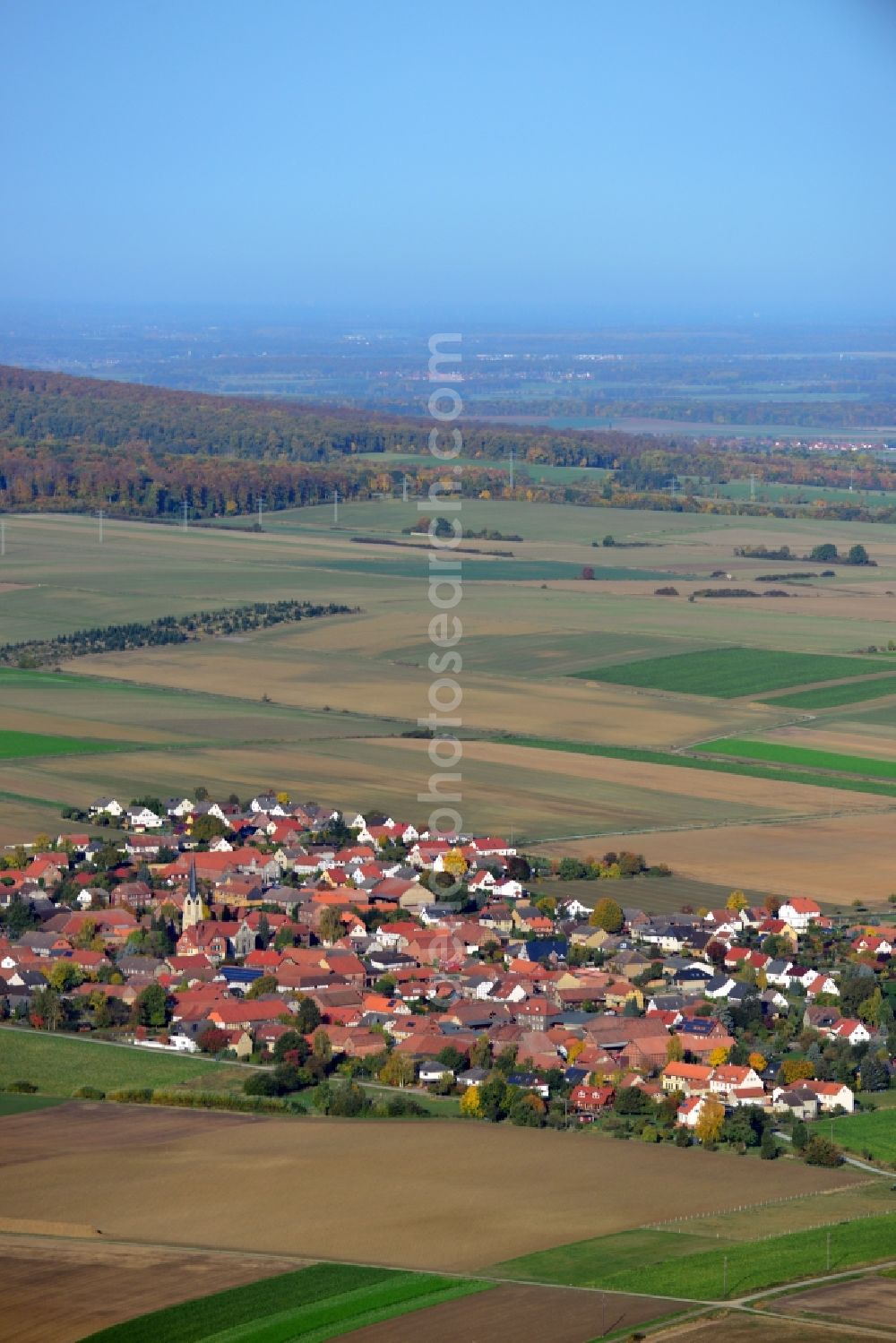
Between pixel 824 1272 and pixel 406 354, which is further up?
pixel 406 354

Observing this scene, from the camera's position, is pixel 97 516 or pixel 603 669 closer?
pixel 603 669

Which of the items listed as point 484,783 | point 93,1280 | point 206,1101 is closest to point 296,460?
point 484,783

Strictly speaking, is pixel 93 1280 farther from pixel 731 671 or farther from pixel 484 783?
pixel 731 671

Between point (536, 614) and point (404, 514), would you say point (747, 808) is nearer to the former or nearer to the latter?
point (536, 614)

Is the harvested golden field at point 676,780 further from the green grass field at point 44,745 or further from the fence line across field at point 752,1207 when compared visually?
the fence line across field at point 752,1207

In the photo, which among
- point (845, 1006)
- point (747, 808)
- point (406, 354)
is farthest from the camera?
point (406, 354)

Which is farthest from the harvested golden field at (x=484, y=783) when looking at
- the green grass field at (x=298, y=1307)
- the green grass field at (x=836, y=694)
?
the green grass field at (x=298, y=1307)

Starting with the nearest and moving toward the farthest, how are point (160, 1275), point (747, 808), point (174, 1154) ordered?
point (160, 1275) < point (174, 1154) < point (747, 808)

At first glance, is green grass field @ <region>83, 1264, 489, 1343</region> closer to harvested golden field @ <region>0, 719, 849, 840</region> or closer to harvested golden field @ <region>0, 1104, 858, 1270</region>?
harvested golden field @ <region>0, 1104, 858, 1270</region>

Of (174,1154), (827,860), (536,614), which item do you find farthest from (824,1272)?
(536,614)
